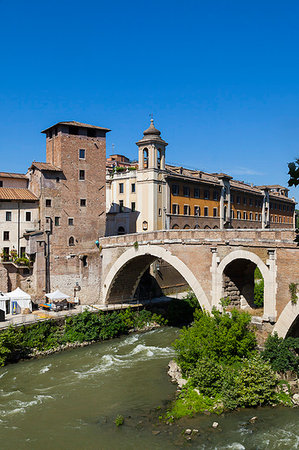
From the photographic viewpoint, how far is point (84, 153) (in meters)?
36.3

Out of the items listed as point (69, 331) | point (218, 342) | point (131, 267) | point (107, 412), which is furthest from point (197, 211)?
point (107, 412)

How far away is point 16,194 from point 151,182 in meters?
14.1

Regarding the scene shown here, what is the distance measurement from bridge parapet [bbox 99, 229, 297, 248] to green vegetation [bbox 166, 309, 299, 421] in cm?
416

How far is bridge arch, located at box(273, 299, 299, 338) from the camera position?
2114cm

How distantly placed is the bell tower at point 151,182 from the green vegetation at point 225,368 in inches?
846

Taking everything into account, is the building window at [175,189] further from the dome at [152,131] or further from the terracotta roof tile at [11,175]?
the terracotta roof tile at [11,175]

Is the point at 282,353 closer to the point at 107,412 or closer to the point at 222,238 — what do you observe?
the point at 222,238

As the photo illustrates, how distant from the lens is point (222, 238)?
25250 mm

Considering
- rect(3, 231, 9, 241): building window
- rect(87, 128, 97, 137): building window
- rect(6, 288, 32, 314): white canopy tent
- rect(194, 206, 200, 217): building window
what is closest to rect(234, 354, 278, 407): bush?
rect(6, 288, 32, 314): white canopy tent

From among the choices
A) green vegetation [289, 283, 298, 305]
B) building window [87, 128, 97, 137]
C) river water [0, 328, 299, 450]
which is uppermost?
building window [87, 128, 97, 137]

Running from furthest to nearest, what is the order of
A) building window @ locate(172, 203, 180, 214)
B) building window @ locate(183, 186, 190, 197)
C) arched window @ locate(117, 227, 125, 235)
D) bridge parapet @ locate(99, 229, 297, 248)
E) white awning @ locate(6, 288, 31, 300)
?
building window @ locate(183, 186, 190, 197) < arched window @ locate(117, 227, 125, 235) < building window @ locate(172, 203, 180, 214) < white awning @ locate(6, 288, 31, 300) < bridge parapet @ locate(99, 229, 297, 248)

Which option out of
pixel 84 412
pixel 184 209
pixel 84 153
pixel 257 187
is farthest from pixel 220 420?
pixel 257 187

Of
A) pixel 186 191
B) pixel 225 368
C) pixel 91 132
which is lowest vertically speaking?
pixel 225 368

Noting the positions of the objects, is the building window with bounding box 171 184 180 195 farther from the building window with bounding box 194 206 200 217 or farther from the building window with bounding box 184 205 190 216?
the building window with bounding box 194 206 200 217
